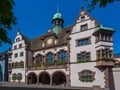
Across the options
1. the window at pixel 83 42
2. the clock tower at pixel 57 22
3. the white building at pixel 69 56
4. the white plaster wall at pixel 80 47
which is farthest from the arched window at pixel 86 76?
the clock tower at pixel 57 22

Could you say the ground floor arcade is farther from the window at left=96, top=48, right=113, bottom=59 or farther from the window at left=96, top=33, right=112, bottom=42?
the window at left=96, top=33, right=112, bottom=42

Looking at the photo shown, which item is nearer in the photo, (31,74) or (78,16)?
(78,16)

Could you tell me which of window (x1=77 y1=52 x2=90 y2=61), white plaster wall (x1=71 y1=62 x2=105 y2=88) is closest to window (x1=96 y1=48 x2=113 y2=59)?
white plaster wall (x1=71 y1=62 x2=105 y2=88)

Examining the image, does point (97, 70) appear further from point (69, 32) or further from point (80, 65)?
point (69, 32)

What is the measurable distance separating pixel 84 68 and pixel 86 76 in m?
1.40

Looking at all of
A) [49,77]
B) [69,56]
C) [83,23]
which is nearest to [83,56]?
[69,56]

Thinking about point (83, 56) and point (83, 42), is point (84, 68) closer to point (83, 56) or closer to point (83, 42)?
point (83, 56)

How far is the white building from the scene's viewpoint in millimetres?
31986

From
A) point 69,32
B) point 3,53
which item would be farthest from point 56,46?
point 3,53

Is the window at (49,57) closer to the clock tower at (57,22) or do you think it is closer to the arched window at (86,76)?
the clock tower at (57,22)

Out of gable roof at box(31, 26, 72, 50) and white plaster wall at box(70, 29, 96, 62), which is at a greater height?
gable roof at box(31, 26, 72, 50)

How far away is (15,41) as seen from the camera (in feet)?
172

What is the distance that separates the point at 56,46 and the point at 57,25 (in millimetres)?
8841

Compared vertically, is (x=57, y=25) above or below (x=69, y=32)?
above
